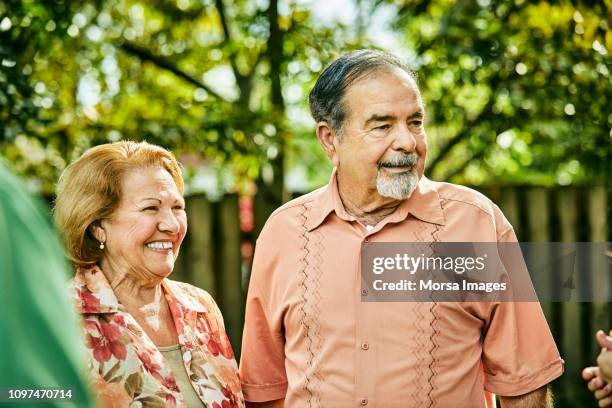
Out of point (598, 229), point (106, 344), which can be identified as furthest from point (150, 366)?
point (598, 229)

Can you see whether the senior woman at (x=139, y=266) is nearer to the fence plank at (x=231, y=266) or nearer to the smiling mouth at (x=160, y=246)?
the smiling mouth at (x=160, y=246)

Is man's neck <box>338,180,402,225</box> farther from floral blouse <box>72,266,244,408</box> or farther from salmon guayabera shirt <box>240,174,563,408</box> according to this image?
floral blouse <box>72,266,244,408</box>

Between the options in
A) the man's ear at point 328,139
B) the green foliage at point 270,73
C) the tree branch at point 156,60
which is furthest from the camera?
the tree branch at point 156,60

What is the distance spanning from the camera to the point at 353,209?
284 centimetres

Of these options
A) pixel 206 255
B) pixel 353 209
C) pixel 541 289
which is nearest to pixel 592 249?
pixel 541 289

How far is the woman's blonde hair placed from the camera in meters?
2.64

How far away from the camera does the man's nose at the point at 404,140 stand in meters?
2.67

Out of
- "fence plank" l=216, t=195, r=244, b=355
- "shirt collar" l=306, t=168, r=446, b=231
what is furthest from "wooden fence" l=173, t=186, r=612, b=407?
"shirt collar" l=306, t=168, r=446, b=231

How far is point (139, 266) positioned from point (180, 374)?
0.39m

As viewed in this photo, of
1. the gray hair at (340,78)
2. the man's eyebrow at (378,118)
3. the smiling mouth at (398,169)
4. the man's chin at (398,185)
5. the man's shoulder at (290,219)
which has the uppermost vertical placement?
the gray hair at (340,78)

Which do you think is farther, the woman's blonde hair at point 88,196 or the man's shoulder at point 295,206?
the man's shoulder at point 295,206

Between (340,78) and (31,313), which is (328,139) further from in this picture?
(31,313)

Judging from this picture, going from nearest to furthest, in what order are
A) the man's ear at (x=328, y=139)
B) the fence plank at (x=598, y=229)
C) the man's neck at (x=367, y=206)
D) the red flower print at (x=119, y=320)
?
the red flower print at (x=119, y=320) < the man's neck at (x=367, y=206) < the man's ear at (x=328, y=139) < the fence plank at (x=598, y=229)

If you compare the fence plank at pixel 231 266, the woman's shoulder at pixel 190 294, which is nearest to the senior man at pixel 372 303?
the woman's shoulder at pixel 190 294
